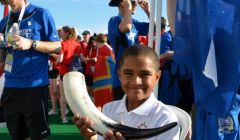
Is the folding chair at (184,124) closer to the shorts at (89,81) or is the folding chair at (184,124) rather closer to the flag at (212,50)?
the flag at (212,50)

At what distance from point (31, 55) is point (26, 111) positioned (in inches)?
18.9

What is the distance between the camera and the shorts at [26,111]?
4.11 meters

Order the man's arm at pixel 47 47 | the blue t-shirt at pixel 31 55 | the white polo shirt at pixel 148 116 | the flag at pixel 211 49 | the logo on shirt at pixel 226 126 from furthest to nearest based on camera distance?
1. the blue t-shirt at pixel 31 55
2. the man's arm at pixel 47 47
3. the logo on shirt at pixel 226 126
4. the flag at pixel 211 49
5. the white polo shirt at pixel 148 116

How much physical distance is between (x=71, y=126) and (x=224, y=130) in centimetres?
551

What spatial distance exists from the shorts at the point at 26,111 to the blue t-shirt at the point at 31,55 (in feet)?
0.22

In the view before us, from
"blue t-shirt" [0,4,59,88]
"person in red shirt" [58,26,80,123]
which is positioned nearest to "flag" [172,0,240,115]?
"blue t-shirt" [0,4,59,88]

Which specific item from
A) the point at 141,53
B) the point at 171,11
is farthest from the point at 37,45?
the point at 141,53

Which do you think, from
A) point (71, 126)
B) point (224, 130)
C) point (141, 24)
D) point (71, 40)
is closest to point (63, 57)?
point (71, 40)

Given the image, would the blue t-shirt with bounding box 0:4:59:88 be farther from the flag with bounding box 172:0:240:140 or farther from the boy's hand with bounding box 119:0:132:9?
the flag with bounding box 172:0:240:140

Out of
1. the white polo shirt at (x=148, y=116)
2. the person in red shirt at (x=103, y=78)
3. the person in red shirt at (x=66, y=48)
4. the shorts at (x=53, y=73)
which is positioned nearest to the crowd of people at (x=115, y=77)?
the white polo shirt at (x=148, y=116)

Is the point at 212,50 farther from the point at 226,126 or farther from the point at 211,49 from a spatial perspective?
the point at 226,126

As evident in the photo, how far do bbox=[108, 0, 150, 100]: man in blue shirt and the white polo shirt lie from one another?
1.97 m

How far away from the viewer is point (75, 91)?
85.3 inches

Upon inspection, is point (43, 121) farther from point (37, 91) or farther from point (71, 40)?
point (71, 40)
